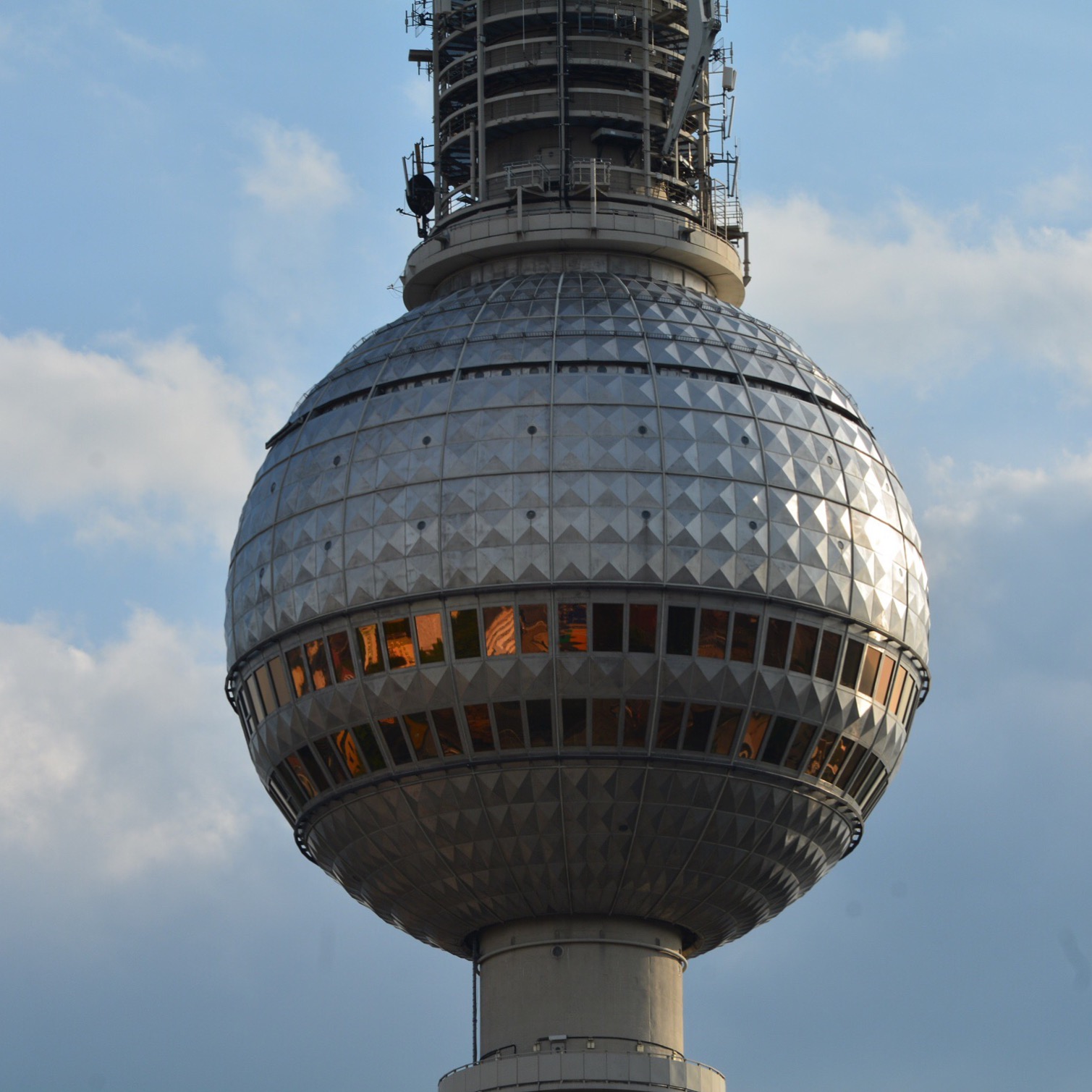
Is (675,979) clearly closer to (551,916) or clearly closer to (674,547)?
(551,916)

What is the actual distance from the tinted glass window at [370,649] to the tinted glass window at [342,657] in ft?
1.18

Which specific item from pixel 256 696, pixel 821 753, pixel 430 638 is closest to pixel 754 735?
pixel 821 753

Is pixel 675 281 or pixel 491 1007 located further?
pixel 675 281

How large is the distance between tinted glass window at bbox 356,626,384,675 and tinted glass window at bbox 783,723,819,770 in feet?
33.8

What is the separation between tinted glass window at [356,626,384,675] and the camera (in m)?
61.9

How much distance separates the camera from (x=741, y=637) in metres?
61.4

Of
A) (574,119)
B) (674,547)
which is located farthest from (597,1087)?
(574,119)

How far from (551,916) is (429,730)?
20.9 ft

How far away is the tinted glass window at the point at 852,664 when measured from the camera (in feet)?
207

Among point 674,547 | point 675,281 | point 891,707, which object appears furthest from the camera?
point 675,281

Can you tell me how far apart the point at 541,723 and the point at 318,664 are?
6069 mm

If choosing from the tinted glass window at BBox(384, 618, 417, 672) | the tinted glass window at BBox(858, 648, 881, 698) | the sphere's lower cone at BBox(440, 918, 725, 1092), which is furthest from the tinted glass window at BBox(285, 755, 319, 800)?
the tinted glass window at BBox(858, 648, 881, 698)

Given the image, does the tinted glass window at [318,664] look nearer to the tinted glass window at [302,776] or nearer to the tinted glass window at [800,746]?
the tinted glass window at [302,776]

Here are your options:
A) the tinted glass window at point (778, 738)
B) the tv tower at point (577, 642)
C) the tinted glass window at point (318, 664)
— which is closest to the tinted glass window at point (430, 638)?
the tv tower at point (577, 642)
